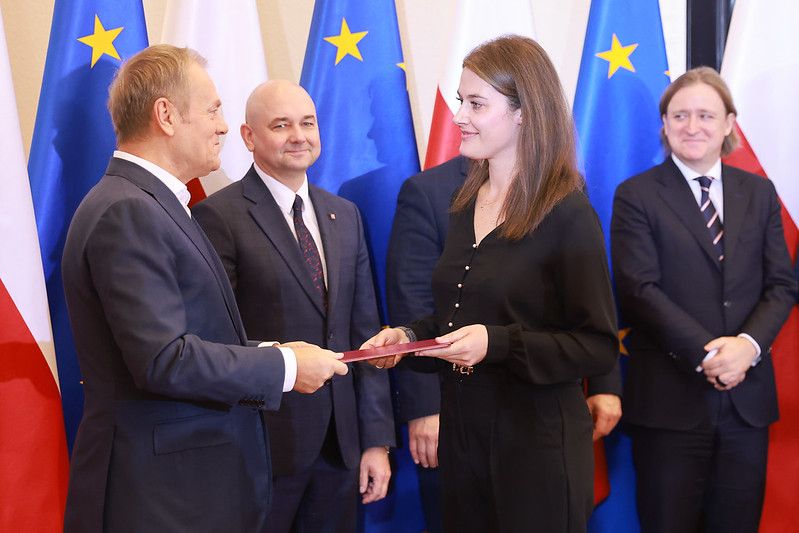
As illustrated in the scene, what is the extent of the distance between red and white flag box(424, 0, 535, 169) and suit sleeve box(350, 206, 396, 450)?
2.25 feet

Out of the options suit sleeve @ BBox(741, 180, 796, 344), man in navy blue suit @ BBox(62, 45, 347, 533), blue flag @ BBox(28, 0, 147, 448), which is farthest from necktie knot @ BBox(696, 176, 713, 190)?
blue flag @ BBox(28, 0, 147, 448)

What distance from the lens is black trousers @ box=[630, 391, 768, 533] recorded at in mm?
2971

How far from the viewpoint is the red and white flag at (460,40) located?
340 centimetres

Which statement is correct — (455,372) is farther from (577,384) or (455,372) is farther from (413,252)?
(413,252)

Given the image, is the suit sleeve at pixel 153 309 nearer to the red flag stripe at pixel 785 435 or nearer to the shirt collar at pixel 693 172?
the shirt collar at pixel 693 172

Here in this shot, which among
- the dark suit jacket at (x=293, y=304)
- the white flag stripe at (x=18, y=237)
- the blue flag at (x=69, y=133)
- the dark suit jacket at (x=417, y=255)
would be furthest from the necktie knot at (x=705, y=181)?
the white flag stripe at (x=18, y=237)

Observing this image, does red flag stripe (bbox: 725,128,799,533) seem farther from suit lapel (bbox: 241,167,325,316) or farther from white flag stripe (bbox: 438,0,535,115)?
suit lapel (bbox: 241,167,325,316)

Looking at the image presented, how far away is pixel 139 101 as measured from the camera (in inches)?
77.3

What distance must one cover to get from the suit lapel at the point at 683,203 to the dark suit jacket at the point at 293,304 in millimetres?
1182

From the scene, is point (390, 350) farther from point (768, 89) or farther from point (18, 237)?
point (768, 89)

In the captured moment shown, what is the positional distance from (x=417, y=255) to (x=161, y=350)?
132cm

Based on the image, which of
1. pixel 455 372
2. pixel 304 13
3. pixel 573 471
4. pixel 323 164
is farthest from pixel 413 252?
pixel 304 13

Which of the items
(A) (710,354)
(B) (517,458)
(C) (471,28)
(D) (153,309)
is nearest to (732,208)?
(A) (710,354)

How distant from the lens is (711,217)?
3100 millimetres
